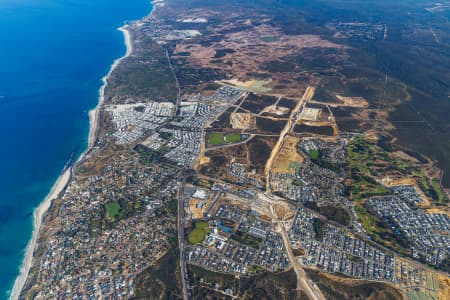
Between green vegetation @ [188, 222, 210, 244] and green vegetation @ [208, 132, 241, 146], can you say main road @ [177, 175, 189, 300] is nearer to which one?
green vegetation @ [188, 222, 210, 244]

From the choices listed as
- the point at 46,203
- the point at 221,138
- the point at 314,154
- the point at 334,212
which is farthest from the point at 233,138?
the point at 46,203

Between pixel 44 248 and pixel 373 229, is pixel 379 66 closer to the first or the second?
pixel 373 229

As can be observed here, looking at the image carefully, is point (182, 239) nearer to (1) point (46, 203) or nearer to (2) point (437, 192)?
(1) point (46, 203)

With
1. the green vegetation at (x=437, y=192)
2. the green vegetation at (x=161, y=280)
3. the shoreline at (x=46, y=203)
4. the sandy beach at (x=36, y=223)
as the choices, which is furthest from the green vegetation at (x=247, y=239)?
the green vegetation at (x=437, y=192)

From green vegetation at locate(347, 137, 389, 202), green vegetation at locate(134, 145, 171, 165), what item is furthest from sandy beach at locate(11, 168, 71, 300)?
green vegetation at locate(347, 137, 389, 202)

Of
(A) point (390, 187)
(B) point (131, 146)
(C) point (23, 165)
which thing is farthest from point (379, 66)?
(C) point (23, 165)
